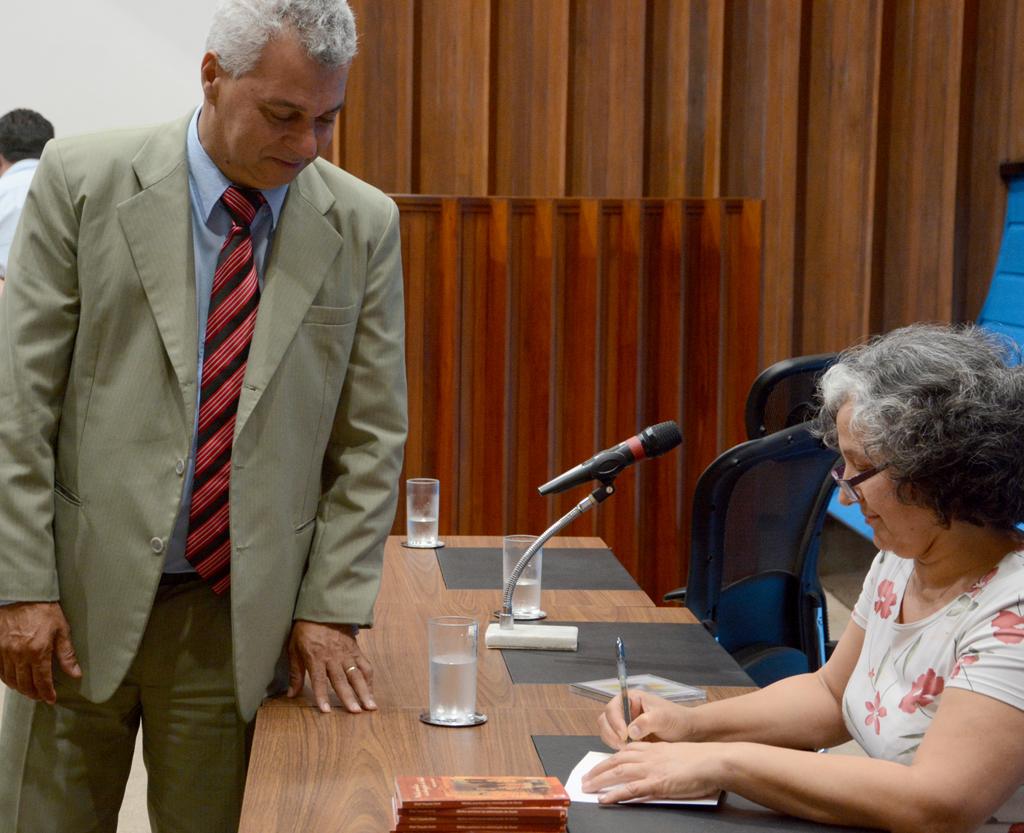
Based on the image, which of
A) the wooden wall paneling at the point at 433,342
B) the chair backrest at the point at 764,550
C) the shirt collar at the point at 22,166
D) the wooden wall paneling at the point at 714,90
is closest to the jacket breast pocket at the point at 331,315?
the chair backrest at the point at 764,550

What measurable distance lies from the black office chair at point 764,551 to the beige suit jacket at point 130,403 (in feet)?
4.07

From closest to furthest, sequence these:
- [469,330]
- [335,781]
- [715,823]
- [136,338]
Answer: [715,823] < [335,781] < [136,338] < [469,330]

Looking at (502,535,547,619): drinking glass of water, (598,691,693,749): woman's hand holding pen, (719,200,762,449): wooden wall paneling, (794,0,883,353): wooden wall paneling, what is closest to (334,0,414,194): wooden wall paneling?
(719,200,762,449): wooden wall paneling

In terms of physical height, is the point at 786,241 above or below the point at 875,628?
above

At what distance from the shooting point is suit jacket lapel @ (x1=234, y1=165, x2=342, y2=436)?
190cm

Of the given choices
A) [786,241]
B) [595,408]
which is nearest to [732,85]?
[786,241]

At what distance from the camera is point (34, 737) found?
78.2 inches

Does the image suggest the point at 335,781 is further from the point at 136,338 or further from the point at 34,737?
the point at 136,338

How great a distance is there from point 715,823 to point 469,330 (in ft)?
11.2

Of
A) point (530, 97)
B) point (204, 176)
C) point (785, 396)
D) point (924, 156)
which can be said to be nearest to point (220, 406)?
point (204, 176)

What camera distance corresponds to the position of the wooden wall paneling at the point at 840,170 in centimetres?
547

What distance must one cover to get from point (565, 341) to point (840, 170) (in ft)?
4.89

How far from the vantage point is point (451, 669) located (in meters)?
1.97

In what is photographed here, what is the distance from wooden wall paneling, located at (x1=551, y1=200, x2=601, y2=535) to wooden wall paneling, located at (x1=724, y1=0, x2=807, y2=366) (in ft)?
2.79
